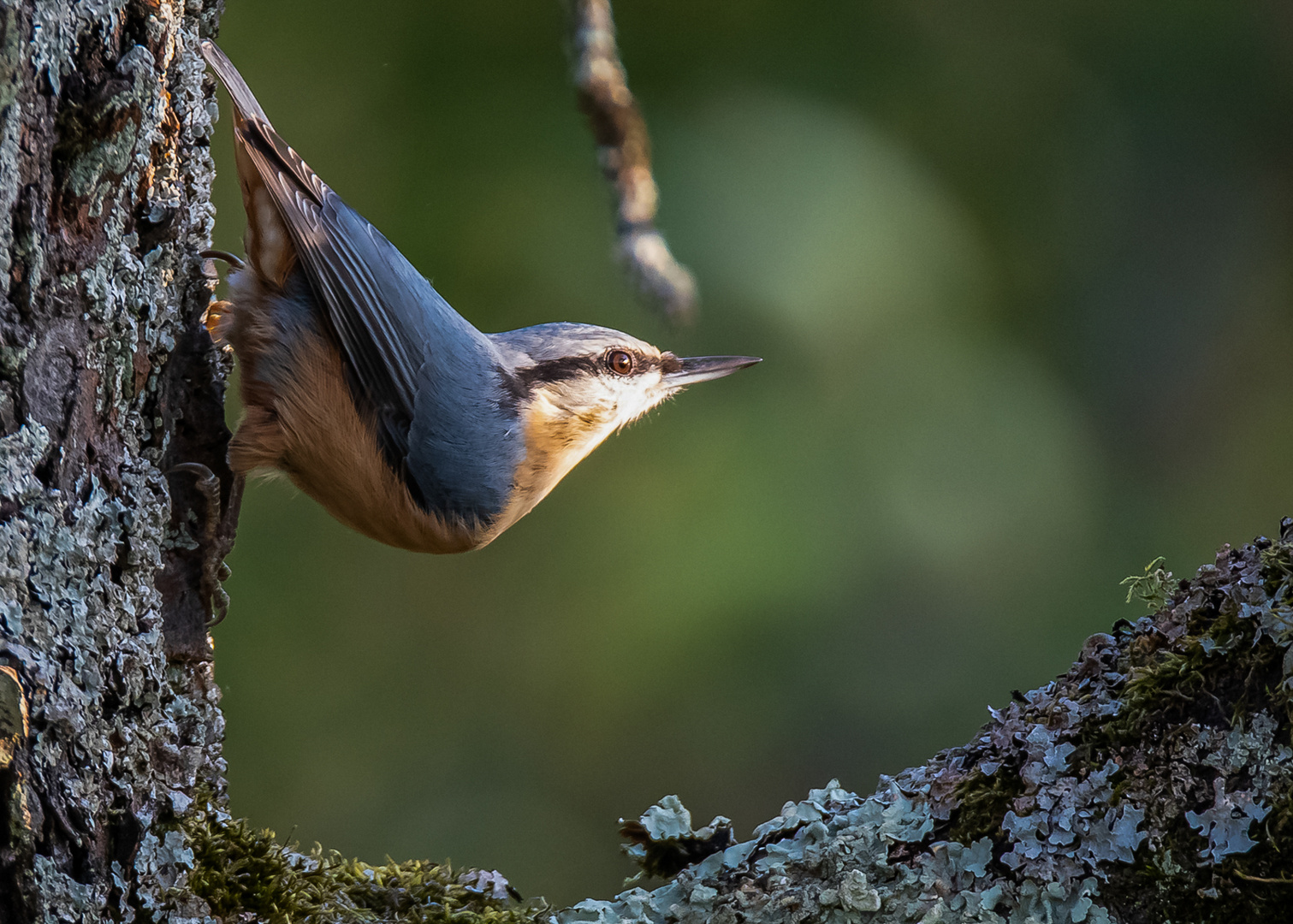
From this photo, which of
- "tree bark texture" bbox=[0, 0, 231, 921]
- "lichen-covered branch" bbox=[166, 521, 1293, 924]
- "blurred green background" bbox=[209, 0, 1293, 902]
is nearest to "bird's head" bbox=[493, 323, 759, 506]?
"blurred green background" bbox=[209, 0, 1293, 902]

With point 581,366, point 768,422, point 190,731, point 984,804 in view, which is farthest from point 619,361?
point 984,804

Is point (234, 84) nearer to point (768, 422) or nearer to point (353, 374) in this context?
point (353, 374)

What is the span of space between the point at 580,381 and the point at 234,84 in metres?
0.88

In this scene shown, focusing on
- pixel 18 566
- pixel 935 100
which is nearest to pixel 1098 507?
pixel 935 100

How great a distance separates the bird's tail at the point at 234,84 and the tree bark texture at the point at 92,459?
0.30m

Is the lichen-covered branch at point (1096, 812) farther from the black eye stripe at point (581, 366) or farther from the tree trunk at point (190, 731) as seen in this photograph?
the black eye stripe at point (581, 366)

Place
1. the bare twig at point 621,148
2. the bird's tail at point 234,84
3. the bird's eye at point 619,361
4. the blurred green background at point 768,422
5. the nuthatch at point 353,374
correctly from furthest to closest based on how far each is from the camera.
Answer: the blurred green background at point 768,422, the bird's eye at point 619,361, the nuthatch at point 353,374, the bird's tail at point 234,84, the bare twig at point 621,148

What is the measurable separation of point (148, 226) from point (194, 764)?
2.18ft

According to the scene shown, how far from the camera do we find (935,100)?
304cm

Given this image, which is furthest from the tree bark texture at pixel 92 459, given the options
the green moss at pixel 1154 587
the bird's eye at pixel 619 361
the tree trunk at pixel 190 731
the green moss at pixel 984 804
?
the green moss at pixel 1154 587

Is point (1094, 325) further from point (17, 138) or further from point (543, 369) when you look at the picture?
point (17, 138)

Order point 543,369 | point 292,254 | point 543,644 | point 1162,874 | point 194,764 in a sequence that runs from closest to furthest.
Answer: point 1162,874 < point 194,764 < point 292,254 < point 543,369 < point 543,644

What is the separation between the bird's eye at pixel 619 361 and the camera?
7.60ft

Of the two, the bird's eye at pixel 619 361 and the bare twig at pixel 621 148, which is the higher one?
the bird's eye at pixel 619 361
